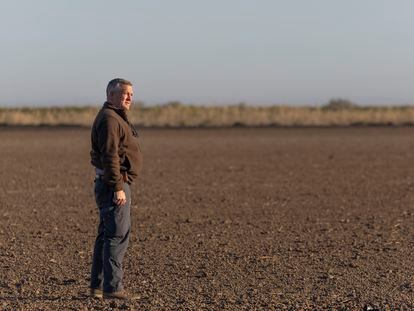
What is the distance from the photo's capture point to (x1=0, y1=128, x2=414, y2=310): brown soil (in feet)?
24.7

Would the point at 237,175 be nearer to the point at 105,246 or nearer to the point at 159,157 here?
the point at 159,157

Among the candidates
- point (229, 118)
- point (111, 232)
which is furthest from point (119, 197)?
point (229, 118)

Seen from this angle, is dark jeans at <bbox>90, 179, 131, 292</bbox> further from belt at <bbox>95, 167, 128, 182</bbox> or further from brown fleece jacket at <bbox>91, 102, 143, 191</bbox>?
brown fleece jacket at <bbox>91, 102, 143, 191</bbox>

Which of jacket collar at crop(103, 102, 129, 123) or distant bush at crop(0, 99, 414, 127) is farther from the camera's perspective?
distant bush at crop(0, 99, 414, 127)

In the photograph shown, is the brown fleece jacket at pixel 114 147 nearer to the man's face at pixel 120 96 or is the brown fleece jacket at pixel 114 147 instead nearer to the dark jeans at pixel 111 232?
the man's face at pixel 120 96

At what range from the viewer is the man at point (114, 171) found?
6.76 meters

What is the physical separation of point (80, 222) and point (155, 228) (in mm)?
1311

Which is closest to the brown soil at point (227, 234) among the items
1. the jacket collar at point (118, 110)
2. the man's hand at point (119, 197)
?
the man's hand at point (119, 197)

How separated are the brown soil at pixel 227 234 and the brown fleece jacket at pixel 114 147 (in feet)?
3.87

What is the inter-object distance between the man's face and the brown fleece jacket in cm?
4

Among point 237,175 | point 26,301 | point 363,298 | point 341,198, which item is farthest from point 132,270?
point 237,175

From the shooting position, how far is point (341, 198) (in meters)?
15.3

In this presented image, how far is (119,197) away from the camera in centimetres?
684

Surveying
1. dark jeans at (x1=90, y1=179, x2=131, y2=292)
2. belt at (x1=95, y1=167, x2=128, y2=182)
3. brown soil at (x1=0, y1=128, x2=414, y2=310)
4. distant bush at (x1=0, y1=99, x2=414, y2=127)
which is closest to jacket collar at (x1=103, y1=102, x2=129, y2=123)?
belt at (x1=95, y1=167, x2=128, y2=182)
